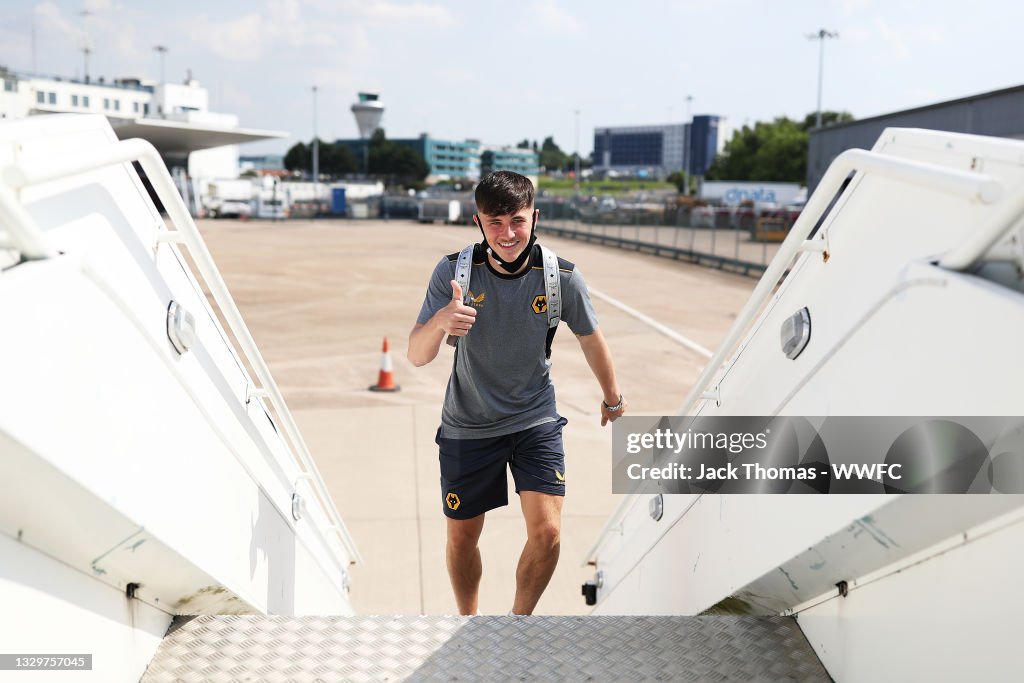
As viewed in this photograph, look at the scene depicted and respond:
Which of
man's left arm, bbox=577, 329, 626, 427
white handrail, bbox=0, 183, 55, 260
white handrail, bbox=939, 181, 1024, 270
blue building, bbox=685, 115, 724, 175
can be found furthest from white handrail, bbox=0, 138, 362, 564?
blue building, bbox=685, 115, 724, 175

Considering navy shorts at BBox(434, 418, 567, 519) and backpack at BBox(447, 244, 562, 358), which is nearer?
backpack at BBox(447, 244, 562, 358)

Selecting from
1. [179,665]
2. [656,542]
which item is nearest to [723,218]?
[656,542]

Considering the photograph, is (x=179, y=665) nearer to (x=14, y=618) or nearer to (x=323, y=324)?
(x=14, y=618)

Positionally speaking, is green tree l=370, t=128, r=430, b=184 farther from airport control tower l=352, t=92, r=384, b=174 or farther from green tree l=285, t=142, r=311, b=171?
airport control tower l=352, t=92, r=384, b=174

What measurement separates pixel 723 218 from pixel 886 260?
22.9m

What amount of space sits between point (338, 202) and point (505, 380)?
54.7 m

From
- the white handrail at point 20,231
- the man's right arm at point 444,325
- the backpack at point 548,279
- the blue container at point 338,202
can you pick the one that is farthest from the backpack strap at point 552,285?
the blue container at point 338,202

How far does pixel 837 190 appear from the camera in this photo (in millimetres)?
2506

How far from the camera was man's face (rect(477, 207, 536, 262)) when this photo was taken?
3182mm

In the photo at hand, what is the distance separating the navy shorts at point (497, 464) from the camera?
355cm

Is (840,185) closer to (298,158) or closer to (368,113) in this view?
(298,158)

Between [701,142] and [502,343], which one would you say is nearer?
[502,343]

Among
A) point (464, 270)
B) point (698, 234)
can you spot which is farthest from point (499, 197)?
point (698, 234)

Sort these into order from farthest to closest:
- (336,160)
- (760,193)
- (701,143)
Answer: (701,143), (336,160), (760,193)
